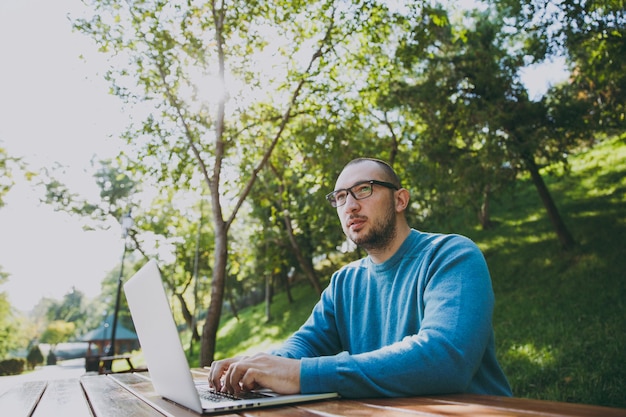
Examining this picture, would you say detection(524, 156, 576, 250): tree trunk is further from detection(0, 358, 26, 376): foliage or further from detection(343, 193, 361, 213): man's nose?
detection(0, 358, 26, 376): foliage

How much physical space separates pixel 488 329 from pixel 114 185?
2633cm

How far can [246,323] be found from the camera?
24.9 meters

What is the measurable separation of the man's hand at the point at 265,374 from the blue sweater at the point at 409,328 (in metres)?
0.04

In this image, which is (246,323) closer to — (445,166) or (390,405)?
(445,166)

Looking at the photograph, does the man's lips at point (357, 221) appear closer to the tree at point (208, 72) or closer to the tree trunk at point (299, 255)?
the tree at point (208, 72)

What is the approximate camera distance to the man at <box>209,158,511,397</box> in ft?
4.49

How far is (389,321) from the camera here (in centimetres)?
199

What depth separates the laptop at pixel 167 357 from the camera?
3.95 feet

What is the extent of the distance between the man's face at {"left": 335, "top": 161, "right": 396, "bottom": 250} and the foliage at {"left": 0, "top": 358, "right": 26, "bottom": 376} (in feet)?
109

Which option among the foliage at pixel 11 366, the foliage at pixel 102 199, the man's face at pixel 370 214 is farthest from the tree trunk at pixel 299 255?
the foliage at pixel 11 366

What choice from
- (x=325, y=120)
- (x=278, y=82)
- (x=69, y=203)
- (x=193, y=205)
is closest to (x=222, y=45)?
(x=278, y=82)

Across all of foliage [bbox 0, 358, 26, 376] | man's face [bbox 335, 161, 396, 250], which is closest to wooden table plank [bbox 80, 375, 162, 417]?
man's face [bbox 335, 161, 396, 250]

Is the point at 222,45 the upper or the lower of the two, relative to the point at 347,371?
upper

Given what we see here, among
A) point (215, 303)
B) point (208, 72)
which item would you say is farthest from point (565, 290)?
point (208, 72)
